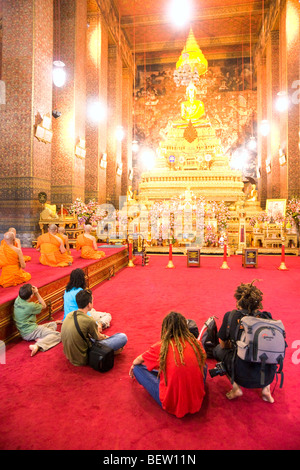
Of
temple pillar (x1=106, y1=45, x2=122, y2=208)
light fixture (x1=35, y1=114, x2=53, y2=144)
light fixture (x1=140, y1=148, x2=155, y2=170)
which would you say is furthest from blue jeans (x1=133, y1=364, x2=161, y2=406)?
light fixture (x1=140, y1=148, x2=155, y2=170)

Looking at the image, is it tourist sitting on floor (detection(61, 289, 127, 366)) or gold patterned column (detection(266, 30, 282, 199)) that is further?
gold patterned column (detection(266, 30, 282, 199))

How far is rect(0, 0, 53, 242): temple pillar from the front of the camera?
27.8 ft

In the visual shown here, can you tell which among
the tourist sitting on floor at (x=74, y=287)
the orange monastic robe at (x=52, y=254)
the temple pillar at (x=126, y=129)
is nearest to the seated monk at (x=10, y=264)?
the tourist sitting on floor at (x=74, y=287)

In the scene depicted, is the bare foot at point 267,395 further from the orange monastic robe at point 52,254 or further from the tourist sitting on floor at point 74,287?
the orange monastic robe at point 52,254

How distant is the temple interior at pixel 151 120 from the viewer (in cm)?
860

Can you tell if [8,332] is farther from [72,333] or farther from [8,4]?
[8,4]

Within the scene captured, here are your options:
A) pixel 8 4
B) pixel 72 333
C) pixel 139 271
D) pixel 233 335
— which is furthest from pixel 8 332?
pixel 8 4

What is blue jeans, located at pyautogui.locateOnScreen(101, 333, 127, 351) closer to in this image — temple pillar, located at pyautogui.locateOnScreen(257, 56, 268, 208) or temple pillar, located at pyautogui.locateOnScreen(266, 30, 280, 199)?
temple pillar, located at pyautogui.locateOnScreen(266, 30, 280, 199)

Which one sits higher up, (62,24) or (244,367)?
(62,24)

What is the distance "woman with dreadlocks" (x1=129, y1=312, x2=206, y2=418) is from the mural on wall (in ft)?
63.8

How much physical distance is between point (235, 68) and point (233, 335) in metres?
22.8

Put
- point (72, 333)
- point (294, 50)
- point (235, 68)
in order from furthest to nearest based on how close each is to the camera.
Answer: point (235, 68) → point (294, 50) → point (72, 333)

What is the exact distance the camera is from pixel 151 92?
21469mm

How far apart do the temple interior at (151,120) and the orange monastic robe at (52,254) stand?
276cm
